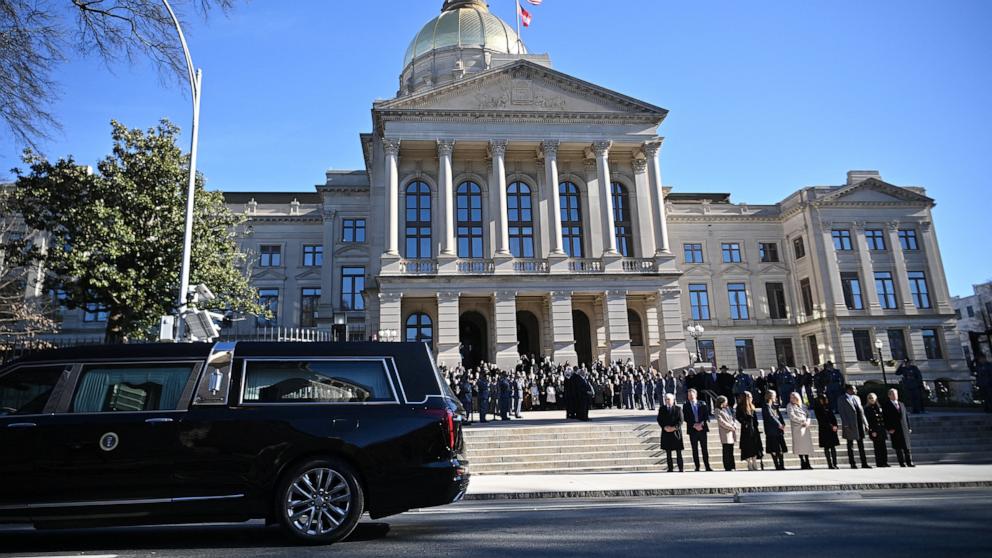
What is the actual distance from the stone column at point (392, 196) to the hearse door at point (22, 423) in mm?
28703

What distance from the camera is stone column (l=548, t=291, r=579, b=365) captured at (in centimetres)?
3344

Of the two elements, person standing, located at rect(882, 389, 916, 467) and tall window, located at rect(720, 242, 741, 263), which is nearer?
person standing, located at rect(882, 389, 916, 467)

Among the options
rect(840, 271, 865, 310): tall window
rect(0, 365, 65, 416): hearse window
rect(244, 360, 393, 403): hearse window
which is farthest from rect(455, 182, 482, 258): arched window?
rect(0, 365, 65, 416): hearse window

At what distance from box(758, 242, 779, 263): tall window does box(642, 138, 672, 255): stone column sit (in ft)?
56.9

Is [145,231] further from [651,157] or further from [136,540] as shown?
[651,157]

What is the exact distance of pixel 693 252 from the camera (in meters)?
50.1

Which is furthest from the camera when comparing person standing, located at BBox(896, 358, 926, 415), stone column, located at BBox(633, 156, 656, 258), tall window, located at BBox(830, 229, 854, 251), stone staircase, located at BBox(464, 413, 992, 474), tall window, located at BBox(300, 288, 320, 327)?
tall window, located at BBox(830, 229, 854, 251)

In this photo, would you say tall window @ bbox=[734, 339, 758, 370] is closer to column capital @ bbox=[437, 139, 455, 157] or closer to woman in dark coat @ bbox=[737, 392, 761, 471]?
column capital @ bbox=[437, 139, 455, 157]

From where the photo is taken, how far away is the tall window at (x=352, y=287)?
44844 millimetres

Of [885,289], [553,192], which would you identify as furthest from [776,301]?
[553,192]

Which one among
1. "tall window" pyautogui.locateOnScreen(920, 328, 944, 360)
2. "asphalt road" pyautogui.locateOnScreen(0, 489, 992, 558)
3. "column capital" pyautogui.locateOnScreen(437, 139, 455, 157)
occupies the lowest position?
"asphalt road" pyautogui.locateOnScreen(0, 489, 992, 558)

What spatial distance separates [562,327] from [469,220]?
979 cm

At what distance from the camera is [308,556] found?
4.97 metres

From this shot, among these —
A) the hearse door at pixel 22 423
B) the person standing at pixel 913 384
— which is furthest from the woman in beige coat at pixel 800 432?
the hearse door at pixel 22 423
